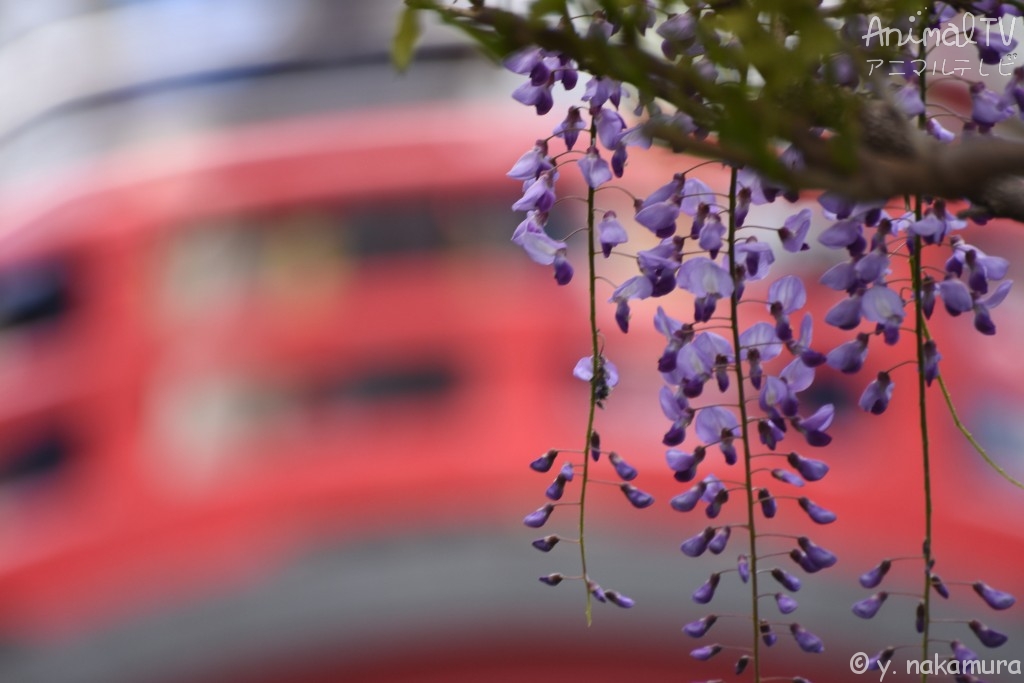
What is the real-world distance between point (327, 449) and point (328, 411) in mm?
266

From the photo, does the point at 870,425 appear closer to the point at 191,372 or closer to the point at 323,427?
the point at 323,427

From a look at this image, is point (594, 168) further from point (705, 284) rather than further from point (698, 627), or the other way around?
point (698, 627)

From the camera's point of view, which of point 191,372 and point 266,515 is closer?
point 266,515

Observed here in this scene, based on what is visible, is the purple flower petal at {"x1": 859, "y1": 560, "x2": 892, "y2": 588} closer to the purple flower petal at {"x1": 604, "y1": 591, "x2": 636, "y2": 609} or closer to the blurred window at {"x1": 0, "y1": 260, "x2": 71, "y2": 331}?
the purple flower petal at {"x1": 604, "y1": 591, "x2": 636, "y2": 609}

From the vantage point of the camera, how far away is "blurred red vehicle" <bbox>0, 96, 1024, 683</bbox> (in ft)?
10.0

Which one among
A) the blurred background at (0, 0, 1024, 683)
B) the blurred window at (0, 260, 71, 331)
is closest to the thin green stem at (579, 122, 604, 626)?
the blurred background at (0, 0, 1024, 683)

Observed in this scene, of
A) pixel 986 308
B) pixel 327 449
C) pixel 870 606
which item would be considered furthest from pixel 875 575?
pixel 327 449

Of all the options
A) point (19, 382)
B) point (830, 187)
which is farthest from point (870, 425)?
point (830, 187)

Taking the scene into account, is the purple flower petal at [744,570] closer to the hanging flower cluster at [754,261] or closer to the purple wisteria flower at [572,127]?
the hanging flower cluster at [754,261]

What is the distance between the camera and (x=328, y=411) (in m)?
3.35

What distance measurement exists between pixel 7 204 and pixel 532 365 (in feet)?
5.25

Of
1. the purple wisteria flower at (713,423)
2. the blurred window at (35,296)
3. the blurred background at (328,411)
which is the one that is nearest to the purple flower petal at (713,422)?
the purple wisteria flower at (713,423)

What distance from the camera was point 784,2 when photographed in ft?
1.02

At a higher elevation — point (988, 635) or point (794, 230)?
point (794, 230)
